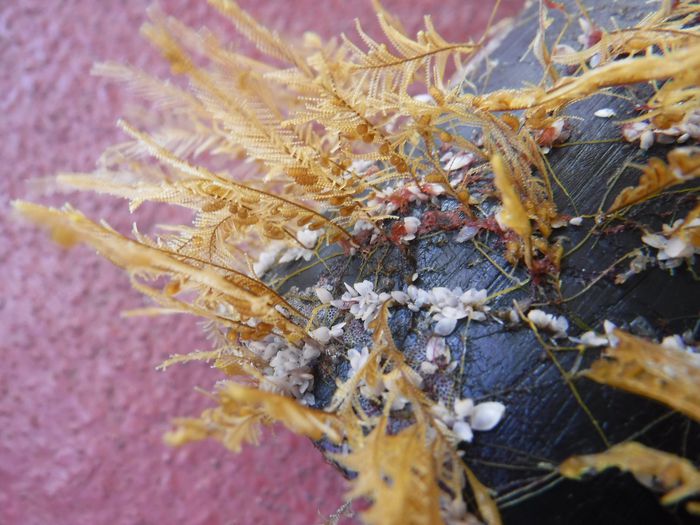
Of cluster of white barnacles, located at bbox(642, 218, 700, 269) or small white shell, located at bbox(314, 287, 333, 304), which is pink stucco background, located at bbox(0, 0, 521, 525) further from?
cluster of white barnacles, located at bbox(642, 218, 700, 269)

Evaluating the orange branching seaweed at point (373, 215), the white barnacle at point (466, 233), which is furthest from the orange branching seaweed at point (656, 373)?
the white barnacle at point (466, 233)

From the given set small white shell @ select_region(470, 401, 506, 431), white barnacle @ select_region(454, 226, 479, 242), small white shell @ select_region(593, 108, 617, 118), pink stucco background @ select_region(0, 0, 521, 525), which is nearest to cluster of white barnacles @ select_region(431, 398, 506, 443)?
small white shell @ select_region(470, 401, 506, 431)

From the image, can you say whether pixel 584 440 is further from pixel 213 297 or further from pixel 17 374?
pixel 17 374

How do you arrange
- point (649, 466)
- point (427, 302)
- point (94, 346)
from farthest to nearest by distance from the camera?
1. point (94, 346)
2. point (427, 302)
3. point (649, 466)

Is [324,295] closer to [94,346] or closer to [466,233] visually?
[466,233]

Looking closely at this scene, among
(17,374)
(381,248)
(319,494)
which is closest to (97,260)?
(17,374)

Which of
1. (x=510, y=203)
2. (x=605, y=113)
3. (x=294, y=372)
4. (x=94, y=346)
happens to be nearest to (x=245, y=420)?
(x=294, y=372)

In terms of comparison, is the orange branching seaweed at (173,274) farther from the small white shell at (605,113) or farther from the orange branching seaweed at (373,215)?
the small white shell at (605,113)

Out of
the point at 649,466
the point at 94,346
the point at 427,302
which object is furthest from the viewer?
the point at 94,346
